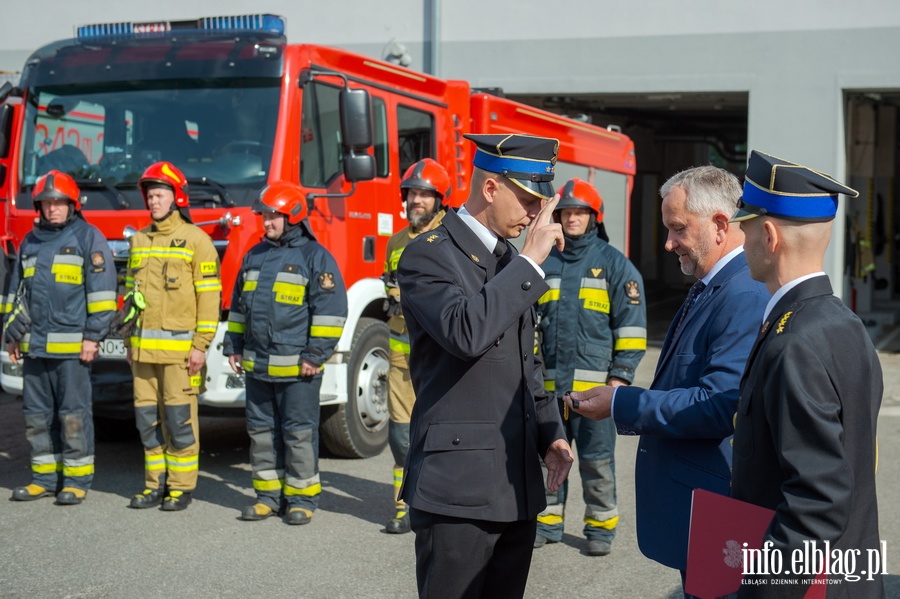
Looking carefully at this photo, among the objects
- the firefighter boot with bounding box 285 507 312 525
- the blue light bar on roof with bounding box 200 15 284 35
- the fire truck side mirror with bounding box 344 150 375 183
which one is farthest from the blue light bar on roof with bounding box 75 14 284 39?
the firefighter boot with bounding box 285 507 312 525

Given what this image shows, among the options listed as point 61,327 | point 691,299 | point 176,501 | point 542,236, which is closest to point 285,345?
point 176,501

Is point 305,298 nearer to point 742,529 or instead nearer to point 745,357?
point 745,357

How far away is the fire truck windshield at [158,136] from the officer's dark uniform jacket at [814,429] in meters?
5.08

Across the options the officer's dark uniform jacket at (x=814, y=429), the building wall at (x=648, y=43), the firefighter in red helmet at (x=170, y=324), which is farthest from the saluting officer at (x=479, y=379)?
the building wall at (x=648, y=43)

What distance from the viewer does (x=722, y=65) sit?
44.2 ft

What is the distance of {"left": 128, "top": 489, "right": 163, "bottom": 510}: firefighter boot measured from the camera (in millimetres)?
6492

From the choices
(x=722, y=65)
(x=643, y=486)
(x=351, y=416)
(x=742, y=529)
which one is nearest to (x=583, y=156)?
(x=722, y=65)

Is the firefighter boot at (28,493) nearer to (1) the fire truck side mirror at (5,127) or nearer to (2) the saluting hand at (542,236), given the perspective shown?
(1) the fire truck side mirror at (5,127)

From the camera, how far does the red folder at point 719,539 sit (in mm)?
2326

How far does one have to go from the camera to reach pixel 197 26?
7883 mm

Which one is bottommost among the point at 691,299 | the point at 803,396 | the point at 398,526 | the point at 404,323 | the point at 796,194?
the point at 398,526

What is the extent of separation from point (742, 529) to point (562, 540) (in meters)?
3.69

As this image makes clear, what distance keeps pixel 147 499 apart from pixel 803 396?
5.17 meters

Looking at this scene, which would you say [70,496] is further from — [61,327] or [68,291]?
[68,291]
